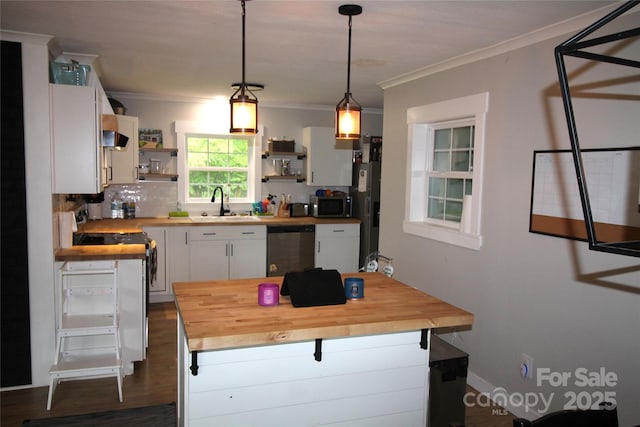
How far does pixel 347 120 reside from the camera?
8.56 feet

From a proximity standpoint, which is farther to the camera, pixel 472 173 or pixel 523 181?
pixel 472 173

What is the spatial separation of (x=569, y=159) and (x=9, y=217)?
3.56 meters

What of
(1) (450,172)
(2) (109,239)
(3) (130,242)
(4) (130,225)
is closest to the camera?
(1) (450,172)

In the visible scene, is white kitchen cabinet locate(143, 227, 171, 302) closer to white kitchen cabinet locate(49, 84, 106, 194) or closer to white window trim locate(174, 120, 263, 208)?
white window trim locate(174, 120, 263, 208)

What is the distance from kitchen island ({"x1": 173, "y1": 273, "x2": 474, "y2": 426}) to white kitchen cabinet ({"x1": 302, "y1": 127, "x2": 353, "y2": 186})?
381 cm

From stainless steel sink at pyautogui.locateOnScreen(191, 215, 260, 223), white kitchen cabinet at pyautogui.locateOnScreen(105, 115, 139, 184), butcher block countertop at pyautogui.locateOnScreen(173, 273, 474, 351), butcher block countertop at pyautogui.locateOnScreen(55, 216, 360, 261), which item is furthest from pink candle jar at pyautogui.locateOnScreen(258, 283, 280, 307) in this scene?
stainless steel sink at pyautogui.locateOnScreen(191, 215, 260, 223)

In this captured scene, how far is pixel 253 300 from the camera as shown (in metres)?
2.56

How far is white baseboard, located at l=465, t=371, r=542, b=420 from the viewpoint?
3.08m

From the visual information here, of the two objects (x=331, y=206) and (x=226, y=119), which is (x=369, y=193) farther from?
(x=226, y=119)

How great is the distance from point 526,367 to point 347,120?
192cm

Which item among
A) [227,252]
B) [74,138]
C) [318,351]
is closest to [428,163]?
[318,351]

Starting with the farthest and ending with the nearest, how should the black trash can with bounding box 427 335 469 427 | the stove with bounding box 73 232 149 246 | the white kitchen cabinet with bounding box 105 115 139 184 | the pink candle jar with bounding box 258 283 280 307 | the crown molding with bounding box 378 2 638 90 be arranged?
the white kitchen cabinet with bounding box 105 115 139 184
the stove with bounding box 73 232 149 246
the black trash can with bounding box 427 335 469 427
the crown molding with bounding box 378 2 638 90
the pink candle jar with bounding box 258 283 280 307

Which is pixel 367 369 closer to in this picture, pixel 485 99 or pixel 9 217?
pixel 485 99

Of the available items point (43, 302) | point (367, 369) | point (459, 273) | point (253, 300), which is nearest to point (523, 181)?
point (459, 273)
